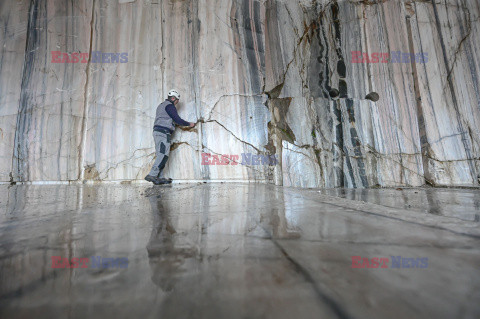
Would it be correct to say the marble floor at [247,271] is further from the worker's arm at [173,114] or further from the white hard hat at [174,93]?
the white hard hat at [174,93]

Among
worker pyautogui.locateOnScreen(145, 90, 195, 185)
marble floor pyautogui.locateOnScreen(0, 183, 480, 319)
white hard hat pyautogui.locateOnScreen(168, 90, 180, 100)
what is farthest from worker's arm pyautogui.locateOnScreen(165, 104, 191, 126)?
marble floor pyautogui.locateOnScreen(0, 183, 480, 319)

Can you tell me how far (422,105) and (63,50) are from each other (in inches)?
188

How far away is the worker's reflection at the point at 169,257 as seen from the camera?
24 cm

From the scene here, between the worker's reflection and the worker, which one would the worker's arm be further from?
the worker's reflection

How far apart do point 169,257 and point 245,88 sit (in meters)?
2.88

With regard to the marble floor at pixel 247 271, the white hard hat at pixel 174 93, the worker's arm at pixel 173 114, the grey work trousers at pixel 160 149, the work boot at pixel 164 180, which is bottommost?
the marble floor at pixel 247 271

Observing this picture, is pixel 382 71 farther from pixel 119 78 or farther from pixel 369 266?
pixel 119 78

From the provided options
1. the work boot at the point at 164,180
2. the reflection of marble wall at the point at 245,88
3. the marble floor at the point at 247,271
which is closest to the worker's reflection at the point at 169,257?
the marble floor at the point at 247,271

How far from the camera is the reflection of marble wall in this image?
2395 millimetres

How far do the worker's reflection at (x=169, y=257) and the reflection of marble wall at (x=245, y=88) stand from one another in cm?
205

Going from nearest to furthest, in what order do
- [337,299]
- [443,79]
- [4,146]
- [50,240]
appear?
[337,299]
[50,240]
[443,79]
[4,146]

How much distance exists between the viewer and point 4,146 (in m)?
2.79

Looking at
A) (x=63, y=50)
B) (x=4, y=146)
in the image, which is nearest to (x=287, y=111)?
(x=63, y=50)

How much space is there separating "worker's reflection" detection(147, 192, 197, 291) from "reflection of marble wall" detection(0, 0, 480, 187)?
6.72 ft
